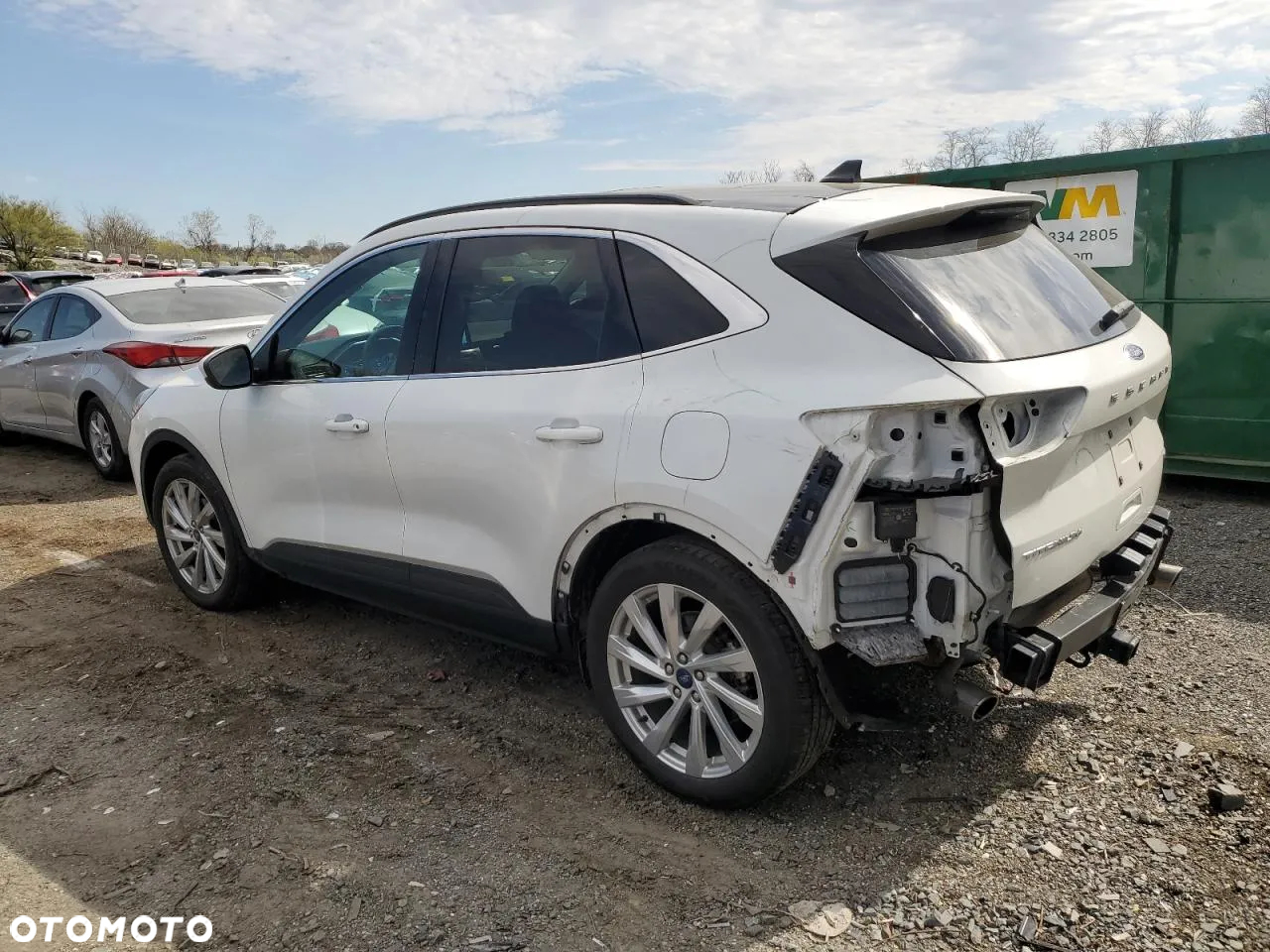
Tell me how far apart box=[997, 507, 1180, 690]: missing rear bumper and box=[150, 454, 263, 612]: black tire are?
3.64 meters

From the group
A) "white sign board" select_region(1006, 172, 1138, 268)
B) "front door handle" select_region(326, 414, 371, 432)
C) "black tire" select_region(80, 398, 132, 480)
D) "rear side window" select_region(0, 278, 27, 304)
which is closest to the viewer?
"front door handle" select_region(326, 414, 371, 432)

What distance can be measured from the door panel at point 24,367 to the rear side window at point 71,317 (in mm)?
189

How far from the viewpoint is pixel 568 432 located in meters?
3.26

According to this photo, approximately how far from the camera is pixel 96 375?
837cm

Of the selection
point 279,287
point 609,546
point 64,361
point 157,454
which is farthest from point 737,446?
point 279,287

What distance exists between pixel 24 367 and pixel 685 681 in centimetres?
868

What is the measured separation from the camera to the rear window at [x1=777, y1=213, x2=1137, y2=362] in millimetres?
2758

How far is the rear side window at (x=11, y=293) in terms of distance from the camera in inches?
588

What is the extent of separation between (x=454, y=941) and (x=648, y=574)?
114 centimetres

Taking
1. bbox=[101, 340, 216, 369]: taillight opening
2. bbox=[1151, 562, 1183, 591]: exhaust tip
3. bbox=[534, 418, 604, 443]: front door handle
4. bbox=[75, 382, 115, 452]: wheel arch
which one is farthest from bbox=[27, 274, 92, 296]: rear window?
bbox=[1151, 562, 1183, 591]: exhaust tip

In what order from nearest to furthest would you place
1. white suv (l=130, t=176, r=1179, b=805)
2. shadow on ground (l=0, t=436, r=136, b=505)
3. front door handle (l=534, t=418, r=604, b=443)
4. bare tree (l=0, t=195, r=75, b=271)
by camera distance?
white suv (l=130, t=176, r=1179, b=805) < front door handle (l=534, t=418, r=604, b=443) < shadow on ground (l=0, t=436, r=136, b=505) < bare tree (l=0, t=195, r=75, b=271)

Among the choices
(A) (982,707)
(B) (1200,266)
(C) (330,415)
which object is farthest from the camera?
(B) (1200,266)

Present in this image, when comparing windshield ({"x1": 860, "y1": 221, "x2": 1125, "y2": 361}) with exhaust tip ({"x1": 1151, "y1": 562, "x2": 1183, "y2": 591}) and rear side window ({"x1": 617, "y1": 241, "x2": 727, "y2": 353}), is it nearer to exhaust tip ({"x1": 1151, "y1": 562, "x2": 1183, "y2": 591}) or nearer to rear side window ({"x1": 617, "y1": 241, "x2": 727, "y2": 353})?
rear side window ({"x1": 617, "y1": 241, "x2": 727, "y2": 353})

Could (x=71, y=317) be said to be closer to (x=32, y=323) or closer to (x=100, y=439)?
(x=32, y=323)
